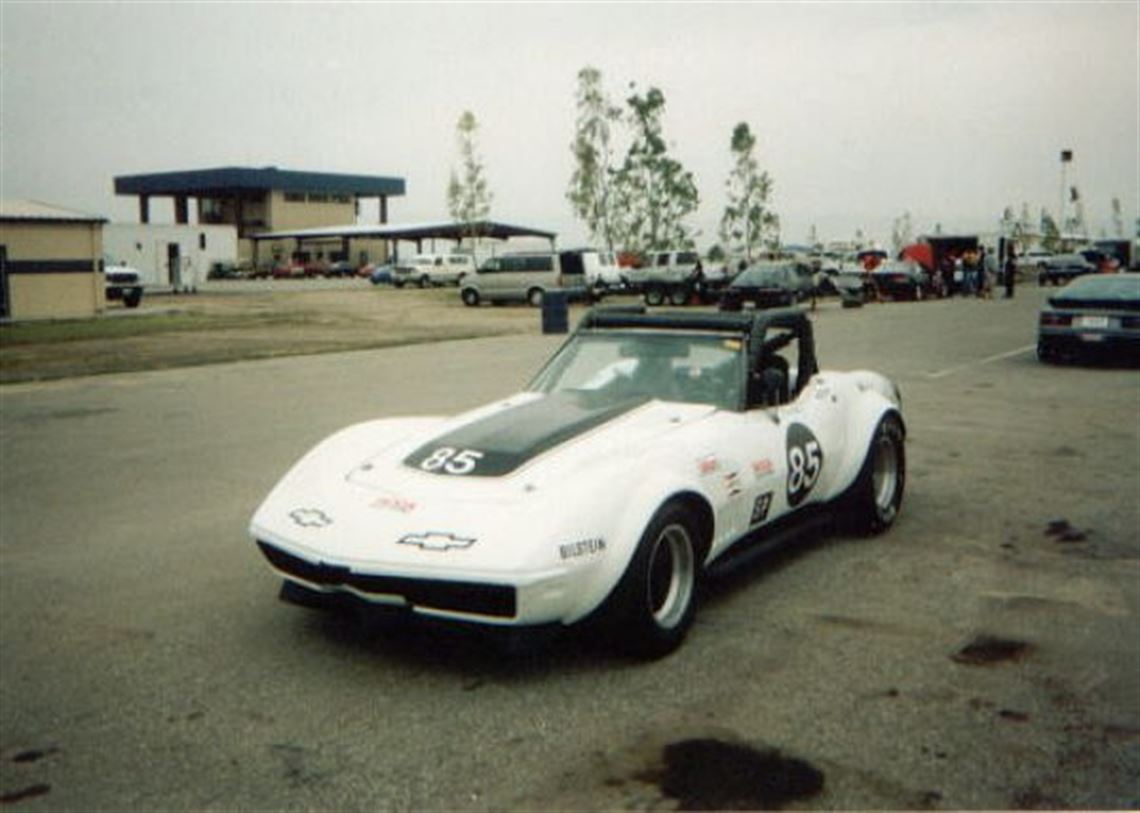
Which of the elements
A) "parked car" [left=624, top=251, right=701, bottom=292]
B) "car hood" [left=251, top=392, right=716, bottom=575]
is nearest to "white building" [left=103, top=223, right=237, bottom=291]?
"parked car" [left=624, top=251, right=701, bottom=292]

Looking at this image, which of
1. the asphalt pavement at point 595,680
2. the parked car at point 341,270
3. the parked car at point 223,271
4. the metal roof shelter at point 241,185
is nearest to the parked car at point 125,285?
the parked car at point 223,271

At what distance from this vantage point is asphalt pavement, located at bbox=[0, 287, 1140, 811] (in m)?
3.78

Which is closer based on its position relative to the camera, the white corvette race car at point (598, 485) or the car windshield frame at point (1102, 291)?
the white corvette race car at point (598, 485)

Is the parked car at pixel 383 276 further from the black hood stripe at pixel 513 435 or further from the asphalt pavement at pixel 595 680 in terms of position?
the black hood stripe at pixel 513 435

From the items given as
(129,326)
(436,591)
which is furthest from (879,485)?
(129,326)

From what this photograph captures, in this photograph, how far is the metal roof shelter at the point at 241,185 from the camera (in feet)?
302

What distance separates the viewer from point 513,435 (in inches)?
211

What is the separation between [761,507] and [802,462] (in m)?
0.56

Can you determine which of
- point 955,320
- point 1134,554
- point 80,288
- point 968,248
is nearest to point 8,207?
point 80,288

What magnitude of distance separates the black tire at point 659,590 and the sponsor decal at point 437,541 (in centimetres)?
65

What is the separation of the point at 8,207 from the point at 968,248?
42.3 m

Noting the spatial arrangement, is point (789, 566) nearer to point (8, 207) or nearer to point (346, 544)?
point (346, 544)

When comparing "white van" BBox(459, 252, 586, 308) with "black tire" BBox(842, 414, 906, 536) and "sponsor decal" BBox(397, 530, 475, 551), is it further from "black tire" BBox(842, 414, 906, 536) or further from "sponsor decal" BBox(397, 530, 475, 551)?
"sponsor decal" BBox(397, 530, 475, 551)

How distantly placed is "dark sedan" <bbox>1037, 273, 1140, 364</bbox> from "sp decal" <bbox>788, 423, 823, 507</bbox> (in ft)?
44.0
